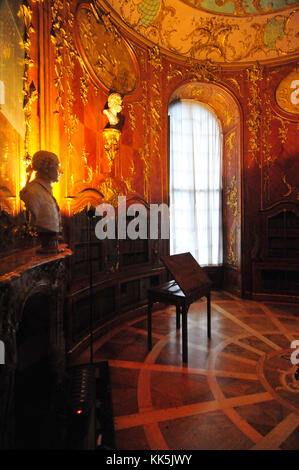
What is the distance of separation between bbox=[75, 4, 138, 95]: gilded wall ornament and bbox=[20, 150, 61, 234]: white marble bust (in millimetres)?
2301

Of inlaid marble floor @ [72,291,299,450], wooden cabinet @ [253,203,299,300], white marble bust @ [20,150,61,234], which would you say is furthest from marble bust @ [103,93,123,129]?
wooden cabinet @ [253,203,299,300]

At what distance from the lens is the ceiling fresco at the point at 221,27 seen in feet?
16.3

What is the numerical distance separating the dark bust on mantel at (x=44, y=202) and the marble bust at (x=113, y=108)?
6.95 feet

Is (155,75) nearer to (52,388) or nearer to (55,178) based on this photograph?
(55,178)

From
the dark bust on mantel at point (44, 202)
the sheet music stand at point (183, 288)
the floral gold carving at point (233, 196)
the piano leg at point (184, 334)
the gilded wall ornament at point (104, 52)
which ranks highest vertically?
the gilded wall ornament at point (104, 52)

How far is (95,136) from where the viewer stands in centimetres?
397

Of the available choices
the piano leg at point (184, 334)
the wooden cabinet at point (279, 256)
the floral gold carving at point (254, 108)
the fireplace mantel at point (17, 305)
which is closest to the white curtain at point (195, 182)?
the floral gold carving at point (254, 108)

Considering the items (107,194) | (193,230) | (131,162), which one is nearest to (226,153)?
(193,230)

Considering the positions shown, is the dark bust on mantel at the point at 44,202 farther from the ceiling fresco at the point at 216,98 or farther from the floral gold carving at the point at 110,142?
the ceiling fresco at the point at 216,98

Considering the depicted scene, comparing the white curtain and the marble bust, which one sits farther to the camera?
the white curtain

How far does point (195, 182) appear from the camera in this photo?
6812mm

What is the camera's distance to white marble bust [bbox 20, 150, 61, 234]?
2.18 metres

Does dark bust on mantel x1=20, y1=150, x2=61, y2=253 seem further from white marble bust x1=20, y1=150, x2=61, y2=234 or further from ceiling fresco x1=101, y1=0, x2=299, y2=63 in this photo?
ceiling fresco x1=101, y1=0, x2=299, y2=63

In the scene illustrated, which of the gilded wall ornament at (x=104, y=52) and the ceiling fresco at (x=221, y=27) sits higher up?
the ceiling fresco at (x=221, y=27)
